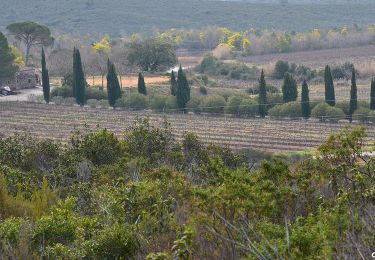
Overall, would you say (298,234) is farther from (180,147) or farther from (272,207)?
(180,147)

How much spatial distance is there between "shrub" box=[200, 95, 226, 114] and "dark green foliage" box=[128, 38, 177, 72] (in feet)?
73.3

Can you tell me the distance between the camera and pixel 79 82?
1980 inches

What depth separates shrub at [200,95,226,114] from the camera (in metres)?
46.3

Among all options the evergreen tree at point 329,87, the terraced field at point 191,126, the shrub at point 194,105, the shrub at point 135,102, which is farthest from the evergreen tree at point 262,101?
the shrub at point 135,102

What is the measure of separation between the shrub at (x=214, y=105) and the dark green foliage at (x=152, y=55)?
22.3 m

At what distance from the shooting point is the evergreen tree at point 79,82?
164ft

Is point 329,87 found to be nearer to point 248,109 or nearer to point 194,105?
point 248,109

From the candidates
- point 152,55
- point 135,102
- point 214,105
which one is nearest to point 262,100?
point 214,105

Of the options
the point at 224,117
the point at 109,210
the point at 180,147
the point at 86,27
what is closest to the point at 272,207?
the point at 109,210

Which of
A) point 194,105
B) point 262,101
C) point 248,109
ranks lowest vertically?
point 248,109

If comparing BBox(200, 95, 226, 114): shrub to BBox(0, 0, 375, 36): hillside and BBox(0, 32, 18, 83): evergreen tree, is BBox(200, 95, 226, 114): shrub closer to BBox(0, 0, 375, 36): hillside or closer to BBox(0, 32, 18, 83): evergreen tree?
BBox(0, 32, 18, 83): evergreen tree

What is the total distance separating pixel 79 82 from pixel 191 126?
1190 cm

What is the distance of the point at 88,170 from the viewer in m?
19.7

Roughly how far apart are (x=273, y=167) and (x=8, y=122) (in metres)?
31.9
